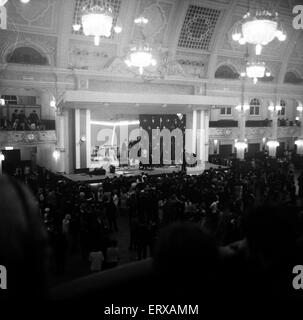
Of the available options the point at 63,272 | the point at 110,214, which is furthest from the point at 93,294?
the point at 110,214

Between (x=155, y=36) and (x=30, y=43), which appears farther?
(x=155, y=36)

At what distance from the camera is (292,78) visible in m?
26.2

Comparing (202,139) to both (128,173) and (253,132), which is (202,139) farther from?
(128,173)

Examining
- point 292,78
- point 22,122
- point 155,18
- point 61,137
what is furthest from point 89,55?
point 292,78

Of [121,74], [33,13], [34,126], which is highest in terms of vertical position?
[33,13]

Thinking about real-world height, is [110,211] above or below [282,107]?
below

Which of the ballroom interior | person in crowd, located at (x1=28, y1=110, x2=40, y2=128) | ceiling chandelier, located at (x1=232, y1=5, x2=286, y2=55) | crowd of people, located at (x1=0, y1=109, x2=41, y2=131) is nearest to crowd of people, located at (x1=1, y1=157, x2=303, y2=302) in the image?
crowd of people, located at (x1=0, y1=109, x2=41, y2=131)

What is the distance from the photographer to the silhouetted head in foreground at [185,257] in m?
1.05

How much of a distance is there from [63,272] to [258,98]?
21.8 metres

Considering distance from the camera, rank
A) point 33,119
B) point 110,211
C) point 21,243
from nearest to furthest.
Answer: point 21,243 < point 110,211 < point 33,119

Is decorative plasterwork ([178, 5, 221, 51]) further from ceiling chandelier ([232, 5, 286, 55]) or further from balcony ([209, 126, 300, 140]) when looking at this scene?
ceiling chandelier ([232, 5, 286, 55])

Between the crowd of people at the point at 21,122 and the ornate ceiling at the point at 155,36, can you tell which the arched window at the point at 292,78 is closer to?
the ornate ceiling at the point at 155,36

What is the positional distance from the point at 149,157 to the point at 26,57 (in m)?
8.44

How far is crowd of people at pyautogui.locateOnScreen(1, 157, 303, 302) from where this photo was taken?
3.53 feet
